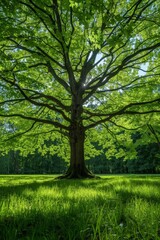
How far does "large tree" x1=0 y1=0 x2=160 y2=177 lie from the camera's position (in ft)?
32.6

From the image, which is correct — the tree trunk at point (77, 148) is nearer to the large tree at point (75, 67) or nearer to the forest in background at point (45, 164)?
the large tree at point (75, 67)

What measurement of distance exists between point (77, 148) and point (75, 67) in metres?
5.29

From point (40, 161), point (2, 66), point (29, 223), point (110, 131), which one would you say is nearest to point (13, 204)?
point (29, 223)

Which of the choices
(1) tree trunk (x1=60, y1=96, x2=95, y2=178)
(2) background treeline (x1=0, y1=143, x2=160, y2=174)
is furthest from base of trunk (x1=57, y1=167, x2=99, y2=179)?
(2) background treeline (x1=0, y1=143, x2=160, y2=174)

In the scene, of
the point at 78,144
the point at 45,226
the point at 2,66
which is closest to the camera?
the point at 45,226

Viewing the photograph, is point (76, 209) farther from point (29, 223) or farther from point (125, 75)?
point (125, 75)

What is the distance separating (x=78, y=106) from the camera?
1466cm

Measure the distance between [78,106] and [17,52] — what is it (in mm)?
4901

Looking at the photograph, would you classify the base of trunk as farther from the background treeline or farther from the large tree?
the background treeline

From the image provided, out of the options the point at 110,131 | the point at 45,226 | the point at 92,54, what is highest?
the point at 92,54

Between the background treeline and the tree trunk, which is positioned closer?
the tree trunk

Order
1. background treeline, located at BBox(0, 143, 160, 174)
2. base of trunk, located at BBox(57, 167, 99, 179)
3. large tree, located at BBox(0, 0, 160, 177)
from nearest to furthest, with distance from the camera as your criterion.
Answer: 1. large tree, located at BBox(0, 0, 160, 177)
2. base of trunk, located at BBox(57, 167, 99, 179)
3. background treeline, located at BBox(0, 143, 160, 174)

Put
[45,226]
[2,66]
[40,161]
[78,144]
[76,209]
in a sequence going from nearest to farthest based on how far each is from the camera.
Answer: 1. [45,226]
2. [76,209]
3. [2,66]
4. [78,144]
5. [40,161]

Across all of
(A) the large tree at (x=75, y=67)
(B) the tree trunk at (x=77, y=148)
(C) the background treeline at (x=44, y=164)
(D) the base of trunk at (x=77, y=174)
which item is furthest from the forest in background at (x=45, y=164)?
(D) the base of trunk at (x=77, y=174)
